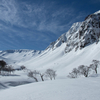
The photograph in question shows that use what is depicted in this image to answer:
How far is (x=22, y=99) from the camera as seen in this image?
8.71 m

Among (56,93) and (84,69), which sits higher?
(84,69)

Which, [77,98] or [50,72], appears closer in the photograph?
[77,98]

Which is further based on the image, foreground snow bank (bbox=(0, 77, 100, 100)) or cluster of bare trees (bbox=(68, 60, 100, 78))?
cluster of bare trees (bbox=(68, 60, 100, 78))

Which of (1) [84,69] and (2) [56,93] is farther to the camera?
(1) [84,69]

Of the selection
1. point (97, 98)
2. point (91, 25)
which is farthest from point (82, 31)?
point (97, 98)

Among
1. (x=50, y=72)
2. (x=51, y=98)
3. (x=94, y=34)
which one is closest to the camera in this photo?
(x=51, y=98)

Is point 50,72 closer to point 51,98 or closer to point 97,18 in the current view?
point 51,98

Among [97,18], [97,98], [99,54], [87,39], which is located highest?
[97,18]

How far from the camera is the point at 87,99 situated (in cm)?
786

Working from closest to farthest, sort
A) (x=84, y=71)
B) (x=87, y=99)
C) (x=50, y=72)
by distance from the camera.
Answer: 1. (x=87, y=99)
2. (x=84, y=71)
3. (x=50, y=72)

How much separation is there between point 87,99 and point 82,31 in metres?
117

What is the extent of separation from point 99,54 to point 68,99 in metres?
67.7

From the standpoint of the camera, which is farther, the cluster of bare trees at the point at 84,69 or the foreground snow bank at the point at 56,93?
the cluster of bare trees at the point at 84,69

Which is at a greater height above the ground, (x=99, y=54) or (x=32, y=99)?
(x=99, y=54)
